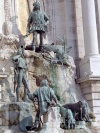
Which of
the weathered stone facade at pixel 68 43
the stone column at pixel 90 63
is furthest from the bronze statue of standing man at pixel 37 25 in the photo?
the stone column at pixel 90 63

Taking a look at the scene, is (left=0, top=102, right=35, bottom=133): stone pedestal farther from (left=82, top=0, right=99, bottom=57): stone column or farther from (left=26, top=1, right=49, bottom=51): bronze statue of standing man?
(left=82, top=0, right=99, bottom=57): stone column

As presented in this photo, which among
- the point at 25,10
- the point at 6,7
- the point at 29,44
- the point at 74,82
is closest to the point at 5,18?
the point at 6,7

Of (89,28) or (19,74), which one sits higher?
(89,28)

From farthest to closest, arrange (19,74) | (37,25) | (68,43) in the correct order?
(68,43), (37,25), (19,74)

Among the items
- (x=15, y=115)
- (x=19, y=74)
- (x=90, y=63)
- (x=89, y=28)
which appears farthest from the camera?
(x=89, y=28)

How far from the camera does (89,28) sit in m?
21.3

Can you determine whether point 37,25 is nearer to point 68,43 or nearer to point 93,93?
point 93,93

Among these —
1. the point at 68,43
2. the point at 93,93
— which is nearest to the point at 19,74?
the point at 93,93

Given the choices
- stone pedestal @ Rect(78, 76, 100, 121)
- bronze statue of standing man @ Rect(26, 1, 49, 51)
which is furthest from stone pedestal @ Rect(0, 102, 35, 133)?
stone pedestal @ Rect(78, 76, 100, 121)

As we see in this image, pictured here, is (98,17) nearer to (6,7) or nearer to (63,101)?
(6,7)

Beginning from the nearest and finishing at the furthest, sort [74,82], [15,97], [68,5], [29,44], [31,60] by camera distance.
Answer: [15,97], [31,60], [29,44], [74,82], [68,5]

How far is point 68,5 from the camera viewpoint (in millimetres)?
23641

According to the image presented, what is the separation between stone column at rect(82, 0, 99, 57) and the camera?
21.1 meters

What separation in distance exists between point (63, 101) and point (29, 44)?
3675mm
